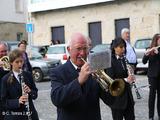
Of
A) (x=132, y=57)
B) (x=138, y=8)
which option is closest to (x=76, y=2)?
(x=138, y=8)

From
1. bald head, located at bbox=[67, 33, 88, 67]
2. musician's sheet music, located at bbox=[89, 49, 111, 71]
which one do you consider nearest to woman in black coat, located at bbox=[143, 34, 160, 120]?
bald head, located at bbox=[67, 33, 88, 67]

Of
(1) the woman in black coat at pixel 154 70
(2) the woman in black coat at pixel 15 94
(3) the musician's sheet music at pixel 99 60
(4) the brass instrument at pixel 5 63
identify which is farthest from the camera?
(1) the woman in black coat at pixel 154 70

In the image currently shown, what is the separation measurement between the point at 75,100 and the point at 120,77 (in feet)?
7.52

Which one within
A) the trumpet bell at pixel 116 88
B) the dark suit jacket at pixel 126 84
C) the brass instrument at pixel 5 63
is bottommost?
the dark suit jacket at pixel 126 84

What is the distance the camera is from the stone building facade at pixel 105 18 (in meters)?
20.2

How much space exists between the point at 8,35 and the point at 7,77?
26.7m

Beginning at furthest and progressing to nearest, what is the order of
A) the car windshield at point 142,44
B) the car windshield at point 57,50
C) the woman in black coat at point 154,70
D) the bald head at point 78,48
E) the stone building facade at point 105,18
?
the stone building facade at point 105,18, the car windshield at point 57,50, the car windshield at point 142,44, the woman in black coat at point 154,70, the bald head at point 78,48

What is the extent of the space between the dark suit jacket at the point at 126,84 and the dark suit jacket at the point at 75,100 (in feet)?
5.43

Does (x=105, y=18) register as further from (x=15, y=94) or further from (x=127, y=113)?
(x=15, y=94)

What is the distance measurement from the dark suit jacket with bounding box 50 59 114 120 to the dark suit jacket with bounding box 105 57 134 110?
5.43 feet

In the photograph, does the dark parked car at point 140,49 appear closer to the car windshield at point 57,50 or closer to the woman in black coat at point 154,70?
the car windshield at point 57,50

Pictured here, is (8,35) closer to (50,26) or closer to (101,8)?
(50,26)

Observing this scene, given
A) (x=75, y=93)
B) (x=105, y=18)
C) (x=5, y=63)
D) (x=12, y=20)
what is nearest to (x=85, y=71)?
(x=75, y=93)

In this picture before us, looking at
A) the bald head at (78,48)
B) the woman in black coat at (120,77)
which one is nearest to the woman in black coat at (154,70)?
the woman in black coat at (120,77)
